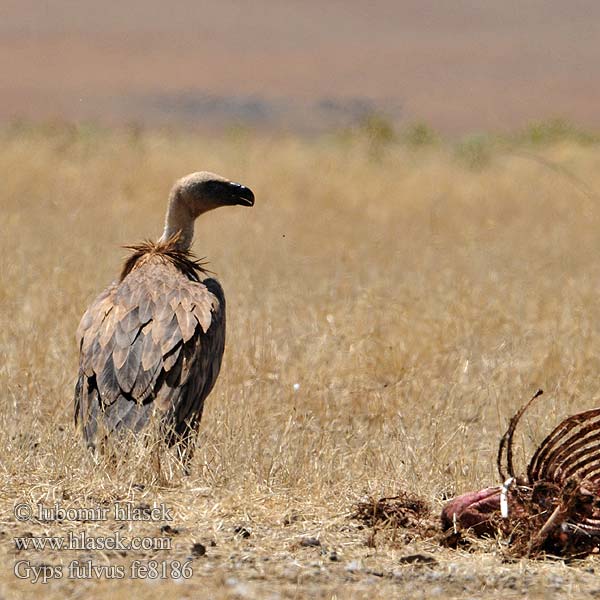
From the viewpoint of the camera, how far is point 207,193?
7590mm

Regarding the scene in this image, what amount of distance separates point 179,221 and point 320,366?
1.33 m

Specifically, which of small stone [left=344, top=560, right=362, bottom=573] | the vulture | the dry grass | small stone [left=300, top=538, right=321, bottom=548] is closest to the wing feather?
the vulture

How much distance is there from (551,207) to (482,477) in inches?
474

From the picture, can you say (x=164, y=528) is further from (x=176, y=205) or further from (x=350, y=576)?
(x=176, y=205)

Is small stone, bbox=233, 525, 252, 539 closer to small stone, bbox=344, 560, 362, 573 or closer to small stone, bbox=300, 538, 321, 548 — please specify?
small stone, bbox=300, 538, 321, 548

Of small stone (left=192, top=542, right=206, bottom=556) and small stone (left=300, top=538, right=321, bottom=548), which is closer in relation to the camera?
small stone (left=192, top=542, right=206, bottom=556)

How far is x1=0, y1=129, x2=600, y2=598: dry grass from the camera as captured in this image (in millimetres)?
4496

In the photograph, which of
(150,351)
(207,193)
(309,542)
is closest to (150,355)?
(150,351)

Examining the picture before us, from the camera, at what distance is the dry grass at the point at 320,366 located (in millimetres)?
4496

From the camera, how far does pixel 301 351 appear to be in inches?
323
